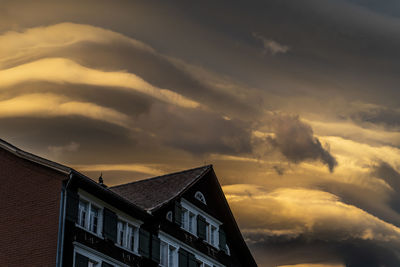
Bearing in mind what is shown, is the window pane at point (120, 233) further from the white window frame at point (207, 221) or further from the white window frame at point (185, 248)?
the white window frame at point (207, 221)

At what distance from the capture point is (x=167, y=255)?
46.6 metres

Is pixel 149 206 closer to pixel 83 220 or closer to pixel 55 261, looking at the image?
pixel 83 220

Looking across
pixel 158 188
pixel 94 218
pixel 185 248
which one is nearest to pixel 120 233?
pixel 94 218

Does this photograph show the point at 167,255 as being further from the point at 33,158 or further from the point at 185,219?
the point at 33,158

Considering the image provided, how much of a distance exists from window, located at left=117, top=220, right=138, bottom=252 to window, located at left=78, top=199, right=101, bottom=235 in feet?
7.47

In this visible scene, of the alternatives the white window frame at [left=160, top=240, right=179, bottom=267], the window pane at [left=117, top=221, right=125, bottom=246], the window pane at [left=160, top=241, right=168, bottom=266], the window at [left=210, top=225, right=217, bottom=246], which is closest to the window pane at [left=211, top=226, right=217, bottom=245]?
the window at [left=210, top=225, right=217, bottom=246]

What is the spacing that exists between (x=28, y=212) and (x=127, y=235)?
736 centimetres

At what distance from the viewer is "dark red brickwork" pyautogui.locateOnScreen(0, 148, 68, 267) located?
122 feet

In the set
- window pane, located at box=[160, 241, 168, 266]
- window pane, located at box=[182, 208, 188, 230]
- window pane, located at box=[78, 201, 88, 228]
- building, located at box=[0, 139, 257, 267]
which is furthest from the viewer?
window pane, located at box=[182, 208, 188, 230]

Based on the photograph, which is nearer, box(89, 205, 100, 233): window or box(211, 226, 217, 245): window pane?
box(89, 205, 100, 233): window

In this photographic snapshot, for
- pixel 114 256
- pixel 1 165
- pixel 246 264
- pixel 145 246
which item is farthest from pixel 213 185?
pixel 1 165

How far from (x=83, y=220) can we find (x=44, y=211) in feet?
8.34

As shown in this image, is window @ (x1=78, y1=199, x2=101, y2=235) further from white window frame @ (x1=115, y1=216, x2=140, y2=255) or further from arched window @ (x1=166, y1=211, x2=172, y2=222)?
arched window @ (x1=166, y1=211, x2=172, y2=222)

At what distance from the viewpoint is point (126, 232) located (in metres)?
43.3
